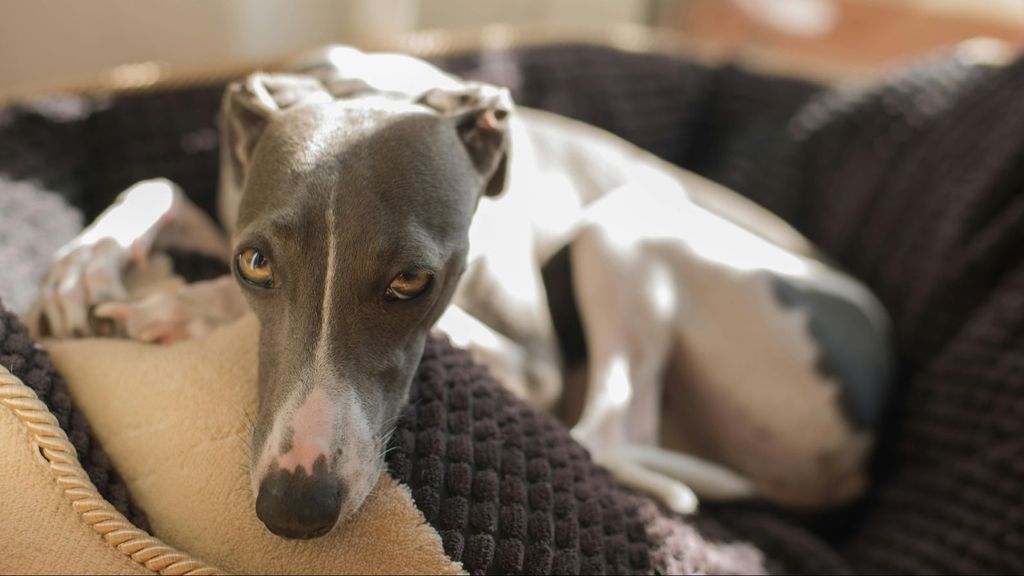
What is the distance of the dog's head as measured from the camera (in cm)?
116

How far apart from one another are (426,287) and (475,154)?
36 centimetres

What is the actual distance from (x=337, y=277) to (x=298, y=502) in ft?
1.08

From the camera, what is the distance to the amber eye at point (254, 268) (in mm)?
1296

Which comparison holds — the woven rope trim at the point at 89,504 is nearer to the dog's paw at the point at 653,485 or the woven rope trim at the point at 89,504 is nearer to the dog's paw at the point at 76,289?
the dog's paw at the point at 76,289

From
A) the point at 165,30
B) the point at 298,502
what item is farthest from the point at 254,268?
the point at 165,30

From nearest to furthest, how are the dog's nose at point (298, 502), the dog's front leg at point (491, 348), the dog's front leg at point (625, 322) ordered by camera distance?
the dog's nose at point (298, 502), the dog's front leg at point (491, 348), the dog's front leg at point (625, 322)

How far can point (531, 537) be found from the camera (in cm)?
130

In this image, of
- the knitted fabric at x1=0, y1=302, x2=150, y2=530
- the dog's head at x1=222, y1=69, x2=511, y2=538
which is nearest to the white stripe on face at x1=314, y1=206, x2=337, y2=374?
the dog's head at x1=222, y1=69, x2=511, y2=538

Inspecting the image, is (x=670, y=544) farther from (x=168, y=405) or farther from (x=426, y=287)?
(x=168, y=405)

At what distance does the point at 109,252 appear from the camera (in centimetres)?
158

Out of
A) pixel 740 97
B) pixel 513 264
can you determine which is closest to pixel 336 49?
pixel 513 264

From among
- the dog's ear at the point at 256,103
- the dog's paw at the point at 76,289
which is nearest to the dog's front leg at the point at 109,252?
the dog's paw at the point at 76,289

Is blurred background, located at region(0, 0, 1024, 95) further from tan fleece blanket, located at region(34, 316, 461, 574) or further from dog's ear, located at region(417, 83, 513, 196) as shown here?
tan fleece blanket, located at region(34, 316, 461, 574)

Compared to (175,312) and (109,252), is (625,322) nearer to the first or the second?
(175,312)
